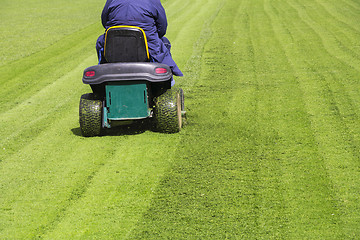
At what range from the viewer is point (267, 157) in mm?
5105

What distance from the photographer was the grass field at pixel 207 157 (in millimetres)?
3834

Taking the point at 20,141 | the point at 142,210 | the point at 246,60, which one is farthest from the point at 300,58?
the point at 142,210

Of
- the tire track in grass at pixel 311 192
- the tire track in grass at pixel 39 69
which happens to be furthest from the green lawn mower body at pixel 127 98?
the tire track in grass at pixel 39 69

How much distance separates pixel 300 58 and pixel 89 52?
5990 millimetres

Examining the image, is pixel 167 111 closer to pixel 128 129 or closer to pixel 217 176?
pixel 128 129

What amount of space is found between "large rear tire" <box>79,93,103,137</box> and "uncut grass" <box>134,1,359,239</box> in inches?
45.8

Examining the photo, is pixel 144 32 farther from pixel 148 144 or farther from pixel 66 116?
pixel 66 116

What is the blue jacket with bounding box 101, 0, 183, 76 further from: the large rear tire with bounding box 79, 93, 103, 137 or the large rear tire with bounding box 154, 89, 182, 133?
the large rear tire with bounding box 79, 93, 103, 137

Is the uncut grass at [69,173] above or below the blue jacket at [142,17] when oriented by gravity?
below

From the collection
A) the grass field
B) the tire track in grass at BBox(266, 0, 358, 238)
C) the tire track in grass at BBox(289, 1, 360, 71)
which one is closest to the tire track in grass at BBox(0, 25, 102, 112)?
the grass field

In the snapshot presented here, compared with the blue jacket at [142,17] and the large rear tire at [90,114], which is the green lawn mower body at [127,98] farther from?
the blue jacket at [142,17]

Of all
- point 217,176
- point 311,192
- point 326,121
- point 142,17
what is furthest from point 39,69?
point 311,192

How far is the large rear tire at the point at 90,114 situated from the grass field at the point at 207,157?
0.59ft

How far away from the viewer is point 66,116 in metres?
7.39
